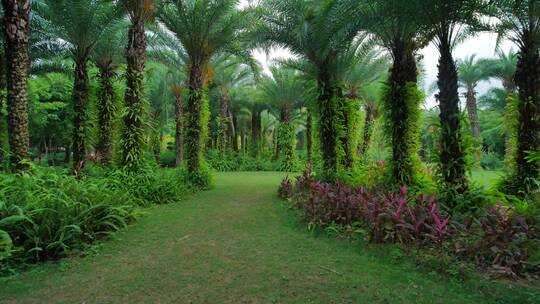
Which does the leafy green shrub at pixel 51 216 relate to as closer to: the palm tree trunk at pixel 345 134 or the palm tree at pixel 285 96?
the palm tree trunk at pixel 345 134

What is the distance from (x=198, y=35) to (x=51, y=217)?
830 centimetres

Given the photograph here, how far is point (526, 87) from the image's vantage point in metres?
8.02

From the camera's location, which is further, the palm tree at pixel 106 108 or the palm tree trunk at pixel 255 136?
the palm tree trunk at pixel 255 136

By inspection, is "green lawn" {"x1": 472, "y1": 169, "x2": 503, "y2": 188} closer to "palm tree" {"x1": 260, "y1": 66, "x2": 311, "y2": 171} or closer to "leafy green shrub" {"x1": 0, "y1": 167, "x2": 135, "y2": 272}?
"leafy green shrub" {"x1": 0, "y1": 167, "x2": 135, "y2": 272}

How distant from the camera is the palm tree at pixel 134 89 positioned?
9.50 metres

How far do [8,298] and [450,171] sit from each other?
704 cm

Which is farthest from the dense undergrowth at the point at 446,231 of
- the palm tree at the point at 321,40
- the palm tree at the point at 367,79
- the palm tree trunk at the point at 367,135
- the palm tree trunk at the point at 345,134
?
the palm tree trunk at the point at 367,135

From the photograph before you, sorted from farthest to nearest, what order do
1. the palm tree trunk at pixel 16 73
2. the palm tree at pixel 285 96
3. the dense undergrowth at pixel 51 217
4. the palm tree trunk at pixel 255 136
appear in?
the palm tree trunk at pixel 255 136, the palm tree at pixel 285 96, the palm tree trunk at pixel 16 73, the dense undergrowth at pixel 51 217

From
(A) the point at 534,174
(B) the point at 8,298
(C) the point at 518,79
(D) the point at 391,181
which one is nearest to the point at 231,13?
(D) the point at 391,181

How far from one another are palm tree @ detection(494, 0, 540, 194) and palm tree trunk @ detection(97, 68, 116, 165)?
11.5 m

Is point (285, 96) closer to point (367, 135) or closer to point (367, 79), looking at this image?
point (367, 135)

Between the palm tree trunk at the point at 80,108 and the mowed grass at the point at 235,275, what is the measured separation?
554 centimetres

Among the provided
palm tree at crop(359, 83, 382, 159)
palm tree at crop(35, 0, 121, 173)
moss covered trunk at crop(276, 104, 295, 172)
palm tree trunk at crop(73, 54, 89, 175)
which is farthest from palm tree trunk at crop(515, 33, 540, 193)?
moss covered trunk at crop(276, 104, 295, 172)

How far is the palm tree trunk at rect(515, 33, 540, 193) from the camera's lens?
781 cm
